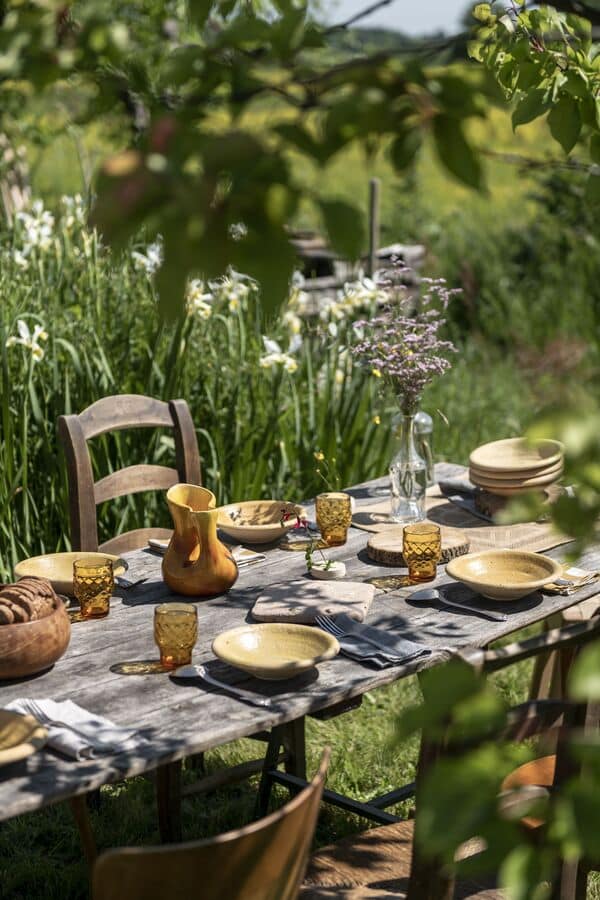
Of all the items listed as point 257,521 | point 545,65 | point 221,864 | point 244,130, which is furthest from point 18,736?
point 545,65

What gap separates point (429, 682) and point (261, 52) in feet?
2.27

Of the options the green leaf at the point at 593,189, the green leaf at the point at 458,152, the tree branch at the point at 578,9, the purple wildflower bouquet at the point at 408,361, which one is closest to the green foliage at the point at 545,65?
the green leaf at the point at 593,189

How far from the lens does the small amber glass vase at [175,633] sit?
2227mm

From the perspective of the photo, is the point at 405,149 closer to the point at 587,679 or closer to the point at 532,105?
the point at 587,679

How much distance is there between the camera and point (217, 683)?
7.06 feet

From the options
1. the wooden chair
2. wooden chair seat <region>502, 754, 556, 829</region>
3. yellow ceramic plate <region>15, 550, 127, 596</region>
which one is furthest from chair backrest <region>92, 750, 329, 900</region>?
yellow ceramic plate <region>15, 550, 127, 596</region>

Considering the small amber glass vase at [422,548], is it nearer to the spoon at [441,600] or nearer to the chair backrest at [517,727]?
the spoon at [441,600]

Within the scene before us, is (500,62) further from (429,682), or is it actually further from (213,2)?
(429,682)

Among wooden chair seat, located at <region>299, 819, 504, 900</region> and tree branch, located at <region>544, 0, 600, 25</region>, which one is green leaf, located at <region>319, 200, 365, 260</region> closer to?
tree branch, located at <region>544, 0, 600, 25</region>

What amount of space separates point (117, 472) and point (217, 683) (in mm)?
1211

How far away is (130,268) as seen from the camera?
15.4 ft

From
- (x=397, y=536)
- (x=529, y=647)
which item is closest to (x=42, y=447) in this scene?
(x=397, y=536)

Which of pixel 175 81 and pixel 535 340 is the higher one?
pixel 175 81

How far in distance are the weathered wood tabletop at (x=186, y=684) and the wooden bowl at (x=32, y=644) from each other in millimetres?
34
